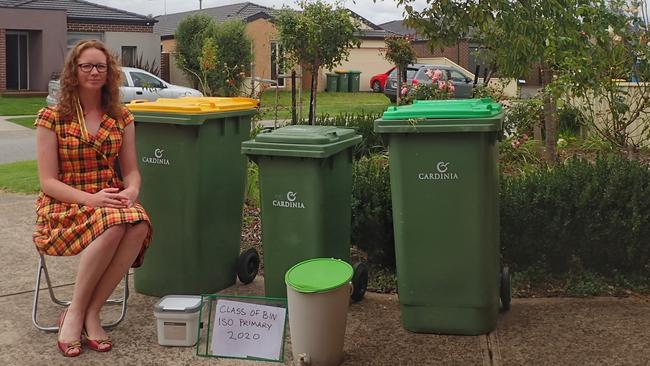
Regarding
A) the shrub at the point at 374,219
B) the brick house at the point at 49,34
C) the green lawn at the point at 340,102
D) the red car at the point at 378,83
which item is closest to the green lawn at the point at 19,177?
the shrub at the point at 374,219

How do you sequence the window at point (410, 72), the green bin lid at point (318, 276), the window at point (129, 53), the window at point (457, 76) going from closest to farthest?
the green bin lid at point (318, 276) < the window at point (410, 72) < the window at point (457, 76) < the window at point (129, 53)

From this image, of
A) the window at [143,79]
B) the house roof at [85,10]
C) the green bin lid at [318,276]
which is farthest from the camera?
the house roof at [85,10]

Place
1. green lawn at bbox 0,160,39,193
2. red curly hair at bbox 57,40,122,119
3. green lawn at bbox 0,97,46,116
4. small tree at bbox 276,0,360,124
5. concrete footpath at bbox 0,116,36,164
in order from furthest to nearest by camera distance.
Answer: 1. green lawn at bbox 0,97,46,116
2. small tree at bbox 276,0,360,124
3. concrete footpath at bbox 0,116,36,164
4. green lawn at bbox 0,160,39,193
5. red curly hair at bbox 57,40,122,119

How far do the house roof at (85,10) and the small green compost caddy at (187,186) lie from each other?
2503 cm

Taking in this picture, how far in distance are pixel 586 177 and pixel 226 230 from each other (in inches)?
94.0

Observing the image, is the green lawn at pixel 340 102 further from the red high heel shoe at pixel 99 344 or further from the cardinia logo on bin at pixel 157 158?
the red high heel shoe at pixel 99 344

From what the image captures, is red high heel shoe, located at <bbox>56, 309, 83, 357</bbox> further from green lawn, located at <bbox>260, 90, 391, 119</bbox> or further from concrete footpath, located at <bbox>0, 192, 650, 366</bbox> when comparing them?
green lawn, located at <bbox>260, 90, 391, 119</bbox>

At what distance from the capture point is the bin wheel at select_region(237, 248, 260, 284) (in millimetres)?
4996

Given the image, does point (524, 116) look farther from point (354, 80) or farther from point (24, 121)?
point (354, 80)

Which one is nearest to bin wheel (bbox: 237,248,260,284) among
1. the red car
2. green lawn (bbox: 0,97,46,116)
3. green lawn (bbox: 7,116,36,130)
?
green lawn (bbox: 7,116,36,130)

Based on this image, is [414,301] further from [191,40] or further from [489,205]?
[191,40]

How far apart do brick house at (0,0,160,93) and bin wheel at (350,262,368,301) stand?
77.9ft

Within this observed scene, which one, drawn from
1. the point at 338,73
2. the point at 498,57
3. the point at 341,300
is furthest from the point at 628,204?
the point at 338,73

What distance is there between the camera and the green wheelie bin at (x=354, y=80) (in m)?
34.7
